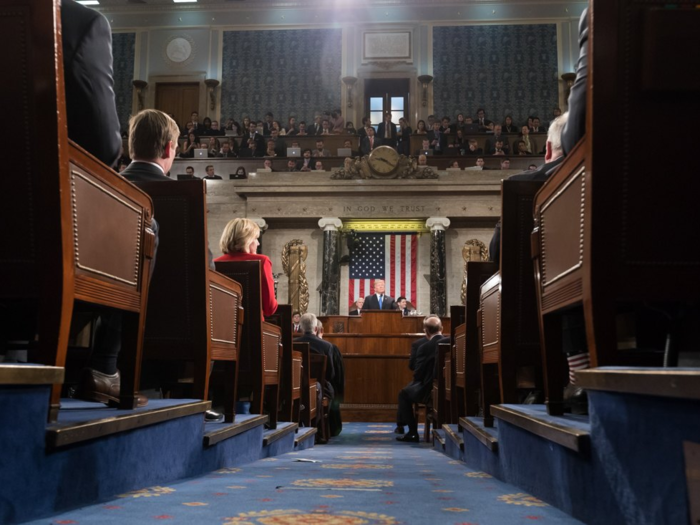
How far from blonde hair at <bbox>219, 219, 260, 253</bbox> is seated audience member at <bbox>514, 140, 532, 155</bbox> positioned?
10.1 m

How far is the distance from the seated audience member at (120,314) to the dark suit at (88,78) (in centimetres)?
47

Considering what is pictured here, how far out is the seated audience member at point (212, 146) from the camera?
14.0 m

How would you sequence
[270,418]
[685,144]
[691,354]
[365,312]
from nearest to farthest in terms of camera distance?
[685,144] < [691,354] < [270,418] < [365,312]

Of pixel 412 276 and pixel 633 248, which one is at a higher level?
pixel 412 276

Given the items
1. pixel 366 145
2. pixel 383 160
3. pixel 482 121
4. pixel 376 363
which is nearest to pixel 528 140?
pixel 482 121

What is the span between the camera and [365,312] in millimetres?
9812

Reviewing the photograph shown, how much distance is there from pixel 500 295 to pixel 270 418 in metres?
2.03

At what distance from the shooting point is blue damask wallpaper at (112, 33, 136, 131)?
16.6 metres

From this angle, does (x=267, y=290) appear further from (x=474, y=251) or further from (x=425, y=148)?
(x=425, y=148)

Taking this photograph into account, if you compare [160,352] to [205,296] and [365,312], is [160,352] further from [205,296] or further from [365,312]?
[365,312]

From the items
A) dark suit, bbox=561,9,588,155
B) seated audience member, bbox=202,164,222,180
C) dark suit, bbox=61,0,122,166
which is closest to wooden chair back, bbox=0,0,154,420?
dark suit, bbox=61,0,122,166

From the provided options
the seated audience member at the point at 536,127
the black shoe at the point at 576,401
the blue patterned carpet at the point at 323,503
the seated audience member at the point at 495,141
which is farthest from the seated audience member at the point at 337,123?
the blue patterned carpet at the point at 323,503

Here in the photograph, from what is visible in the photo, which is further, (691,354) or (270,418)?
(270,418)

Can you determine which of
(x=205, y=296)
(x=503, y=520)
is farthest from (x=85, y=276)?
(x=503, y=520)
